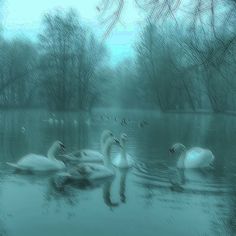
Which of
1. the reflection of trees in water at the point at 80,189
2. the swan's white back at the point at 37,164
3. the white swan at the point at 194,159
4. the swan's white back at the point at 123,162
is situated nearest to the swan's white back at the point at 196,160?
the white swan at the point at 194,159

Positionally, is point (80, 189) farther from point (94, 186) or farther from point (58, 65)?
point (58, 65)

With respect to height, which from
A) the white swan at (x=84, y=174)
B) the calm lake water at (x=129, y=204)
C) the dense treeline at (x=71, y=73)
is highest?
the dense treeline at (x=71, y=73)

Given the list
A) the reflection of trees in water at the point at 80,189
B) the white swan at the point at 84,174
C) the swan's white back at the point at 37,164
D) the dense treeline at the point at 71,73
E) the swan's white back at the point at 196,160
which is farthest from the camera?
the dense treeline at the point at 71,73

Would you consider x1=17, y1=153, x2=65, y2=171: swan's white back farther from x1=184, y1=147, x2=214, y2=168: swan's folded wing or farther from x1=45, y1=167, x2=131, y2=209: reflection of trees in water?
x1=184, y1=147, x2=214, y2=168: swan's folded wing

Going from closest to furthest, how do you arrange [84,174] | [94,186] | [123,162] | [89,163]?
[94,186] → [84,174] → [89,163] → [123,162]

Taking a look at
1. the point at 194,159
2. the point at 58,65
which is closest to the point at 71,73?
the point at 58,65

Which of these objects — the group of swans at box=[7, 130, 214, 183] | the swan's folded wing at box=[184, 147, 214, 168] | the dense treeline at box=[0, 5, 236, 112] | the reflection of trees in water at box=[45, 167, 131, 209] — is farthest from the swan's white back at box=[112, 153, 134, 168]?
the dense treeline at box=[0, 5, 236, 112]

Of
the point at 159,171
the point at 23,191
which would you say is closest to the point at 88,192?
the point at 23,191

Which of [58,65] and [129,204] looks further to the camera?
[58,65]

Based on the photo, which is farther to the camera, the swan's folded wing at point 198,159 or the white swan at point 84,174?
the swan's folded wing at point 198,159

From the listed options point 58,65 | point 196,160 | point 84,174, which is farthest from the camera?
point 58,65

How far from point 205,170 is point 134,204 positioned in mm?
3999

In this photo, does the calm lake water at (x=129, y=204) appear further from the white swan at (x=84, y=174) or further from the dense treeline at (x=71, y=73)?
the dense treeline at (x=71, y=73)

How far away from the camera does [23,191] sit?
9.22 meters
